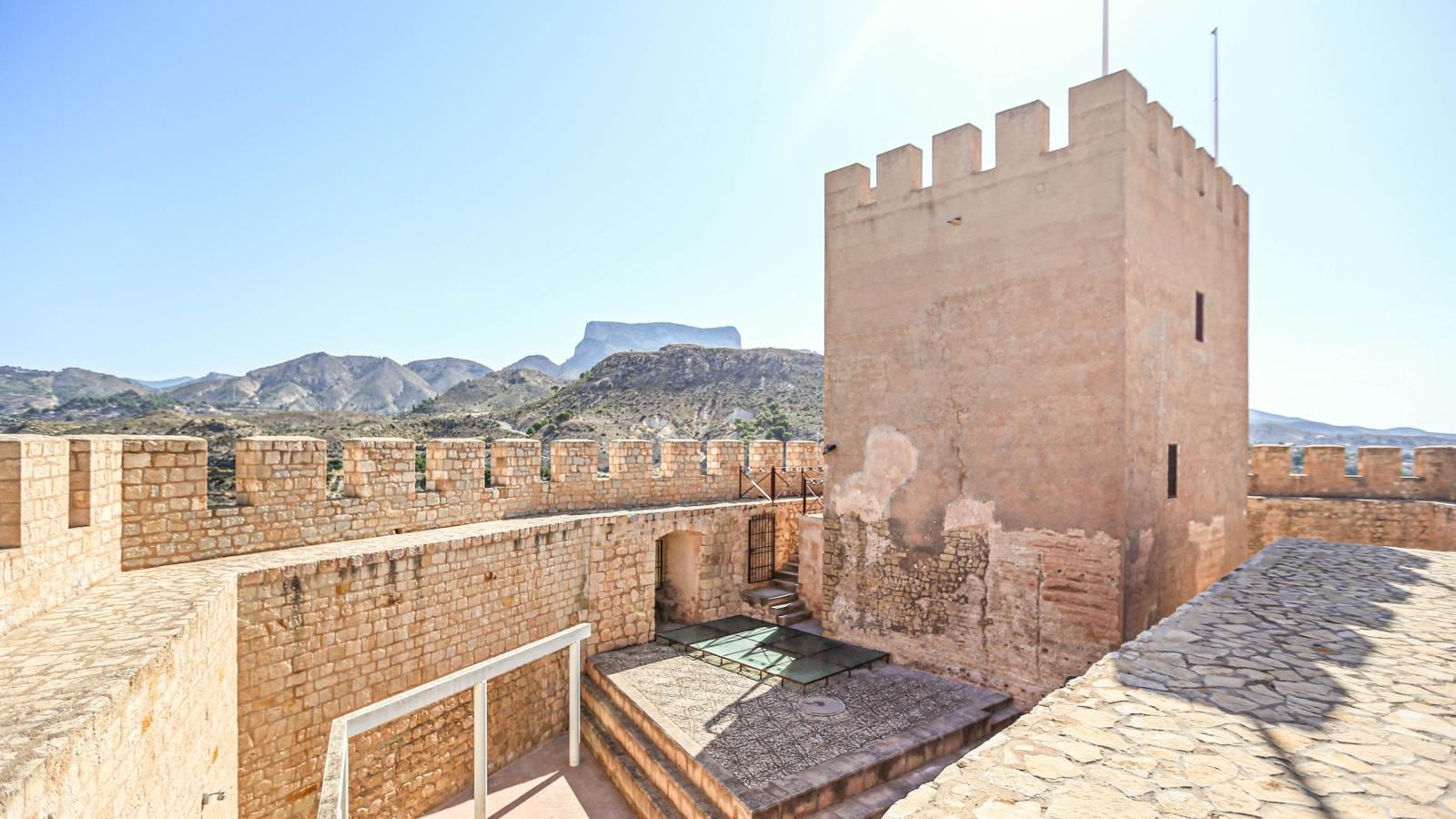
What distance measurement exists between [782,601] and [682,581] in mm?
1707

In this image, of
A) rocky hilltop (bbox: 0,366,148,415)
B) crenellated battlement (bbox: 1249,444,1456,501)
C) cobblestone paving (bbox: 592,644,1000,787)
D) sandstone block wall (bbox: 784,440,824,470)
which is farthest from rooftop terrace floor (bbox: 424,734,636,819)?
rocky hilltop (bbox: 0,366,148,415)

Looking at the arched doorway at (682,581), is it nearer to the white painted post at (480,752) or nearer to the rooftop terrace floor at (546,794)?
the rooftop terrace floor at (546,794)

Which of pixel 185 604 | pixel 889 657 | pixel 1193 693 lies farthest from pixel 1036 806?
pixel 889 657

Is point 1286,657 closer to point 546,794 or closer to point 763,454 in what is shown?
point 546,794

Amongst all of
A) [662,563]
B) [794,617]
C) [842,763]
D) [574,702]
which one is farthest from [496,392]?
[842,763]

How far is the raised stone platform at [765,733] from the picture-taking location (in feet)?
19.2

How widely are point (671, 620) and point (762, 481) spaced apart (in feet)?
10.4

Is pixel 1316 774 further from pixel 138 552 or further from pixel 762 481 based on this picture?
pixel 762 481

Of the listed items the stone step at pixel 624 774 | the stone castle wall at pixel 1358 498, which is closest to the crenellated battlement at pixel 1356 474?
the stone castle wall at pixel 1358 498

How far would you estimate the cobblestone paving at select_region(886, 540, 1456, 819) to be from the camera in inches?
92.4

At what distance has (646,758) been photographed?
6.83m

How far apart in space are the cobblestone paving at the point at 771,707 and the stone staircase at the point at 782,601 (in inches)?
81.0

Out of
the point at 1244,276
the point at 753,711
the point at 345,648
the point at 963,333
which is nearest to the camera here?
the point at 345,648

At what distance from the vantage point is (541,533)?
841cm
